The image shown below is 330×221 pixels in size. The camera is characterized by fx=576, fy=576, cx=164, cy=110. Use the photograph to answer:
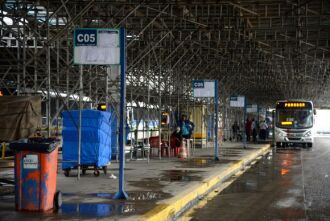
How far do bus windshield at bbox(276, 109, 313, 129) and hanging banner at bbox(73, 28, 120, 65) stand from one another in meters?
33.1

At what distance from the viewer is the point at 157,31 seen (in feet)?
79.7

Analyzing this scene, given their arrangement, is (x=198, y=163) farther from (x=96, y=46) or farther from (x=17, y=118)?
(x=17, y=118)

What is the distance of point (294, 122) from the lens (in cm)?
4284

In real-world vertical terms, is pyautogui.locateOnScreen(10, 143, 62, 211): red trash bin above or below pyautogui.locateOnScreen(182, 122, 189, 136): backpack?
below

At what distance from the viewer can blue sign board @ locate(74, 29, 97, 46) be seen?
11.2 m

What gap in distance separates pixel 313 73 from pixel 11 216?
137ft

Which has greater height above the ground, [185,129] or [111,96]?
[111,96]

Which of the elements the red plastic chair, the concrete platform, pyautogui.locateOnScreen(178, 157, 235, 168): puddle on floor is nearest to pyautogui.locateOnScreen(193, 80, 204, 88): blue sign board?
pyautogui.locateOnScreen(178, 157, 235, 168): puddle on floor

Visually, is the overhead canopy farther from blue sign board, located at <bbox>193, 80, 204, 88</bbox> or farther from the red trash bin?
blue sign board, located at <bbox>193, 80, 204, 88</bbox>

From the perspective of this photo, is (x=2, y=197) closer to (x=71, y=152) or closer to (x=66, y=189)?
(x=66, y=189)

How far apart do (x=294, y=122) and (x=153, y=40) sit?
21967 millimetres

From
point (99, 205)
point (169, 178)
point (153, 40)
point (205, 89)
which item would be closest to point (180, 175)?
point (169, 178)

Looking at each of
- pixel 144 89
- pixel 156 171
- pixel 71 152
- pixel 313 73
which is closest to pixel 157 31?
pixel 144 89

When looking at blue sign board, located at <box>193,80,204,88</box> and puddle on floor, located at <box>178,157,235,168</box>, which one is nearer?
puddle on floor, located at <box>178,157,235,168</box>
